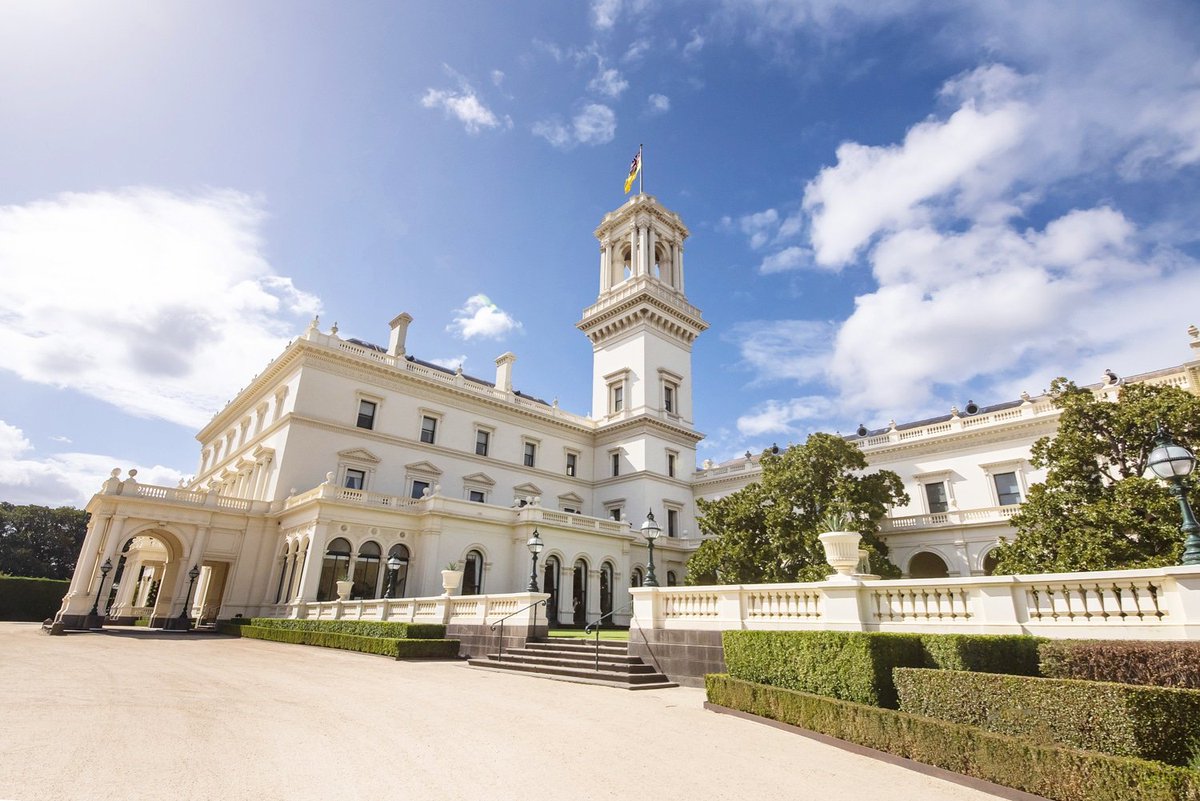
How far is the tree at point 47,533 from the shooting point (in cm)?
6222

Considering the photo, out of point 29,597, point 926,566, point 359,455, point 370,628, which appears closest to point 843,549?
point 370,628

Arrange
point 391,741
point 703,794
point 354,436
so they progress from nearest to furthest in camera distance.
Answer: point 703,794 < point 391,741 < point 354,436

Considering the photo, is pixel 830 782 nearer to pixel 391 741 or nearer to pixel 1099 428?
pixel 391 741

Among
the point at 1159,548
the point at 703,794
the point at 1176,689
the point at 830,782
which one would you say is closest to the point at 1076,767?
the point at 1176,689

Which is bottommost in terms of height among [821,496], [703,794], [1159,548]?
[703,794]

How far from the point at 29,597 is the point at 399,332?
102ft

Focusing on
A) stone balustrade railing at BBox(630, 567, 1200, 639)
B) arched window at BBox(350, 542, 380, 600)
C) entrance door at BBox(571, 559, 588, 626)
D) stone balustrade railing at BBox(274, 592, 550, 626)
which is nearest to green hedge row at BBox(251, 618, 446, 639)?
stone balustrade railing at BBox(274, 592, 550, 626)

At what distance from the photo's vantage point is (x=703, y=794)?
5.55 meters

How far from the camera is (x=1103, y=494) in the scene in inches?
740

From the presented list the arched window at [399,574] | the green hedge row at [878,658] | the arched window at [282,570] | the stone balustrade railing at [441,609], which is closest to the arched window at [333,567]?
the stone balustrade railing at [441,609]

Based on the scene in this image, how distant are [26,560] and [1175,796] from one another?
86372 millimetres

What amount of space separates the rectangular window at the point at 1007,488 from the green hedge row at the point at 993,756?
27573 millimetres

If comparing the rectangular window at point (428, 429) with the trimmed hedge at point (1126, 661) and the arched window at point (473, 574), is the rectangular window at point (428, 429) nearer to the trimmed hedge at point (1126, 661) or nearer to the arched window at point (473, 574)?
the arched window at point (473, 574)

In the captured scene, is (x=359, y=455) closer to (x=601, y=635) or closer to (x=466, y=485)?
(x=466, y=485)
